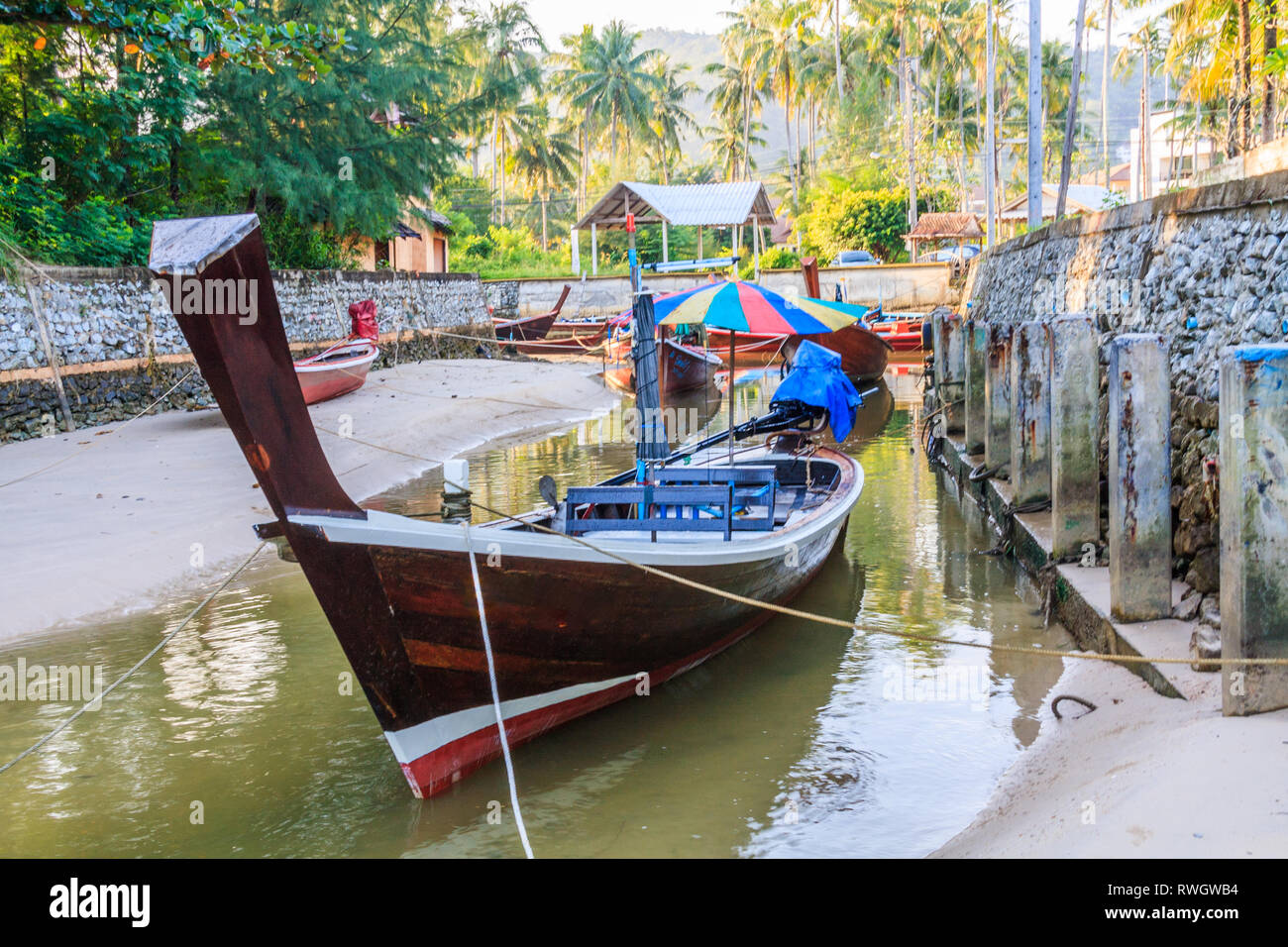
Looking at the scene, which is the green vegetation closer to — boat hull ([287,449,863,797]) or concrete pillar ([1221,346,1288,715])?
concrete pillar ([1221,346,1288,715])

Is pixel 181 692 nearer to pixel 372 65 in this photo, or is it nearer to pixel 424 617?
pixel 424 617

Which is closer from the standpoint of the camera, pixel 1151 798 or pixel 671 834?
pixel 1151 798

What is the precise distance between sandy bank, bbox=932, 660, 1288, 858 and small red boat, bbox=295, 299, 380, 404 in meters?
13.8

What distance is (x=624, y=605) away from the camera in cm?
572

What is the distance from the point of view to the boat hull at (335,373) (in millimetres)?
16906

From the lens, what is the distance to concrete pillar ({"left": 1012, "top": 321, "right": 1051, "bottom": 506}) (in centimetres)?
848

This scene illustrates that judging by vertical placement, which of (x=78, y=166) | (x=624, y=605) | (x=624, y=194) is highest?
(x=624, y=194)

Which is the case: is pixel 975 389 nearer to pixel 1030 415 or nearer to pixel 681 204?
pixel 1030 415

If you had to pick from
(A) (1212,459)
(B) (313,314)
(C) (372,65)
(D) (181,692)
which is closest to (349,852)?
(D) (181,692)

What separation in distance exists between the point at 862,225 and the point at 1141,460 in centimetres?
3759

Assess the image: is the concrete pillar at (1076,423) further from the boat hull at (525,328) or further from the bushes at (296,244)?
the boat hull at (525,328)

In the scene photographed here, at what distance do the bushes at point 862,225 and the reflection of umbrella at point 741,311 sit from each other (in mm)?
33320

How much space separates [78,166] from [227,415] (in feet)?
48.3

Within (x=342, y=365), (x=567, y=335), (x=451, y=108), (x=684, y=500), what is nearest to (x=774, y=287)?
(x=567, y=335)
